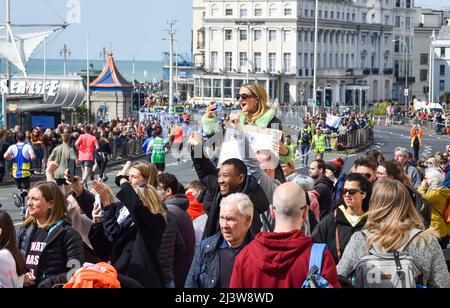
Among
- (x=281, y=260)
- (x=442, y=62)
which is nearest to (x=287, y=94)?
(x=442, y=62)

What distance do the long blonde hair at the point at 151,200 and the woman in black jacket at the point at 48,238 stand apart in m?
0.58

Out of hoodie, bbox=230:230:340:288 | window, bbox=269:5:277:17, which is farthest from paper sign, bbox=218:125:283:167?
window, bbox=269:5:277:17

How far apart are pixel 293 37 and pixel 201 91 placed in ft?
36.9

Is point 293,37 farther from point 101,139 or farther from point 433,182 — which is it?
point 433,182

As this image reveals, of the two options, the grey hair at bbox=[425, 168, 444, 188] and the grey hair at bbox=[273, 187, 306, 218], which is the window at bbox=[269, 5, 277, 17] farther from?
the grey hair at bbox=[273, 187, 306, 218]

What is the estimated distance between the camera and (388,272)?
24.6ft

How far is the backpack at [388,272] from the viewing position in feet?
24.4

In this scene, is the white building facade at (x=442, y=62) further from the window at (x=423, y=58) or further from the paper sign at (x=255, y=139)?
the paper sign at (x=255, y=139)

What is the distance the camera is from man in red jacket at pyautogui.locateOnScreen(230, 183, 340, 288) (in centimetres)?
680

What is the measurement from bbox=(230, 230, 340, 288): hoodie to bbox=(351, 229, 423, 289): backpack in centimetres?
71

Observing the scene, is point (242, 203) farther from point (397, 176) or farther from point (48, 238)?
point (397, 176)

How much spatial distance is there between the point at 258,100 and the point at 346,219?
5.72 ft

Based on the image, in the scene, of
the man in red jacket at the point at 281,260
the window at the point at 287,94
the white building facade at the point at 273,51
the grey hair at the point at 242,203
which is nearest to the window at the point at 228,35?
the white building facade at the point at 273,51
